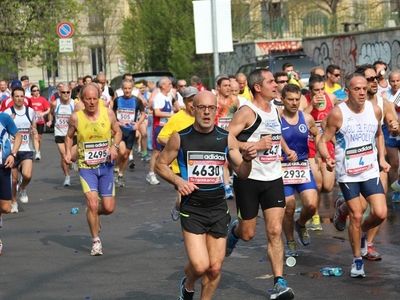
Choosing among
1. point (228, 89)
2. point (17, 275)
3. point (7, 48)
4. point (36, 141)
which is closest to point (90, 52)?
point (7, 48)

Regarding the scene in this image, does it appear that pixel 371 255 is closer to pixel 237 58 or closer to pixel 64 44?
pixel 64 44

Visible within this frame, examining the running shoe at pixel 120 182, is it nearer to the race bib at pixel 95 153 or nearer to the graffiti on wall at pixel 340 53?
the race bib at pixel 95 153

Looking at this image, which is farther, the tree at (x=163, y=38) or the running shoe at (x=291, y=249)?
the tree at (x=163, y=38)

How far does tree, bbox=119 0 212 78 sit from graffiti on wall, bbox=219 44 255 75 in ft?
3.08

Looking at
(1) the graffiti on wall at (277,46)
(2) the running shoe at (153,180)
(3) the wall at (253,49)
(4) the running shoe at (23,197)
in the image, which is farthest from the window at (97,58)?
(4) the running shoe at (23,197)

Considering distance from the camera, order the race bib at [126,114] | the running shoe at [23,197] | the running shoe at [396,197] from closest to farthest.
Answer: the running shoe at [396,197] < the running shoe at [23,197] < the race bib at [126,114]

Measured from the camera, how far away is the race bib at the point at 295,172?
9609 millimetres

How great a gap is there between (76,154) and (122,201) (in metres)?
4.43

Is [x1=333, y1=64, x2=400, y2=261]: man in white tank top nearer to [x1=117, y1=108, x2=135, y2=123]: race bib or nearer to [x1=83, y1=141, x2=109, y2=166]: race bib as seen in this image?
[x1=83, y1=141, x2=109, y2=166]: race bib

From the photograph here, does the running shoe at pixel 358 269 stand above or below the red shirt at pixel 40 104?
below

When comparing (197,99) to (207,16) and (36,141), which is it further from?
(36,141)

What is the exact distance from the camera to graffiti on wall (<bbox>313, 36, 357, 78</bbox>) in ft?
99.7

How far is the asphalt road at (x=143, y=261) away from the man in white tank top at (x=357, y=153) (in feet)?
1.99

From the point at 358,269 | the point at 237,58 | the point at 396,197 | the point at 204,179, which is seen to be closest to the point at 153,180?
the point at 396,197
